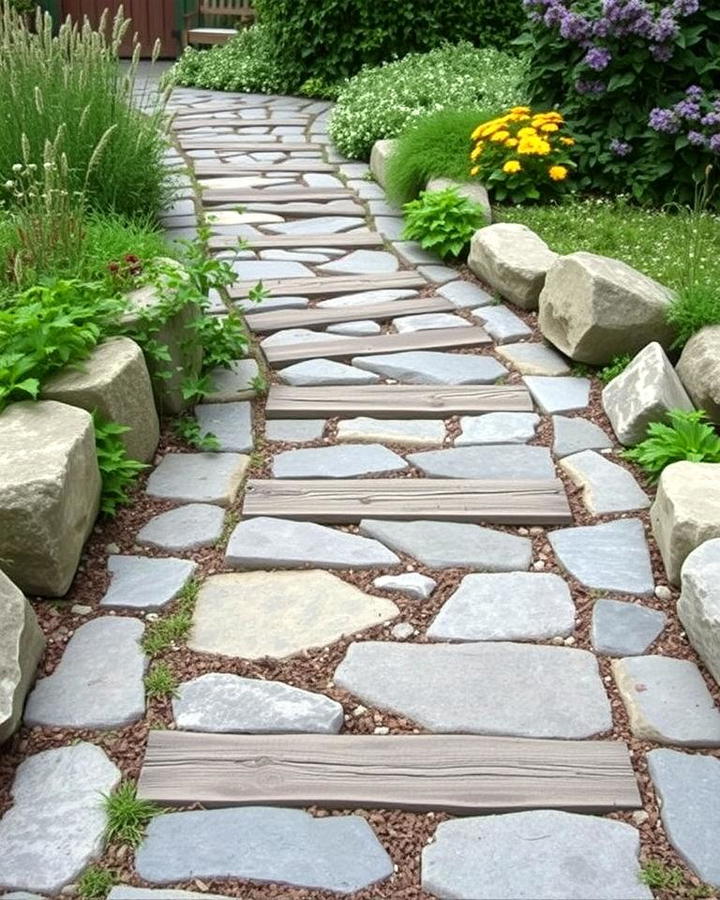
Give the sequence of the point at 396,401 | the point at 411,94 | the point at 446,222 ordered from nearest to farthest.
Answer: the point at 396,401 < the point at 446,222 < the point at 411,94

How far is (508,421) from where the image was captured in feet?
13.1

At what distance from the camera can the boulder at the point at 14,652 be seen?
93.7 inches

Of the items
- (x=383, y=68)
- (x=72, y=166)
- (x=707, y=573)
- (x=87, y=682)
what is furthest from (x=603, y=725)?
(x=383, y=68)

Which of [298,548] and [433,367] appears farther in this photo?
[433,367]

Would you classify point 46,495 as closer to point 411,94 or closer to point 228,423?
point 228,423

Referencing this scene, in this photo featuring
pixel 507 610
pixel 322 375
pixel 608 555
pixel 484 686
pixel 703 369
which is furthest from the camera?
pixel 322 375

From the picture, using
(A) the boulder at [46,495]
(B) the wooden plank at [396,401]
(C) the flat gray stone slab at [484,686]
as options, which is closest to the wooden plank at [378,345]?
(B) the wooden plank at [396,401]

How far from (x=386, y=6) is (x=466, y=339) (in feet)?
21.7

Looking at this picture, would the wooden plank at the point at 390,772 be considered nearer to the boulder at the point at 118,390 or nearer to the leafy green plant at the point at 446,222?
the boulder at the point at 118,390

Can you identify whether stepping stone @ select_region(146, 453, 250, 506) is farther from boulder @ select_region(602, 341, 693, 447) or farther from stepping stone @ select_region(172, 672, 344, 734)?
boulder @ select_region(602, 341, 693, 447)

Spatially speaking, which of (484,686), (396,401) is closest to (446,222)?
(396,401)

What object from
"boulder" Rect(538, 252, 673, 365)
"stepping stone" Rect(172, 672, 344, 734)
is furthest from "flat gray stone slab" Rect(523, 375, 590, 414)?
"stepping stone" Rect(172, 672, 344, 734)

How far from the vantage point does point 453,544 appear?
322 centimetres

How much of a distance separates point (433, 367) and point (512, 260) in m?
0.84
